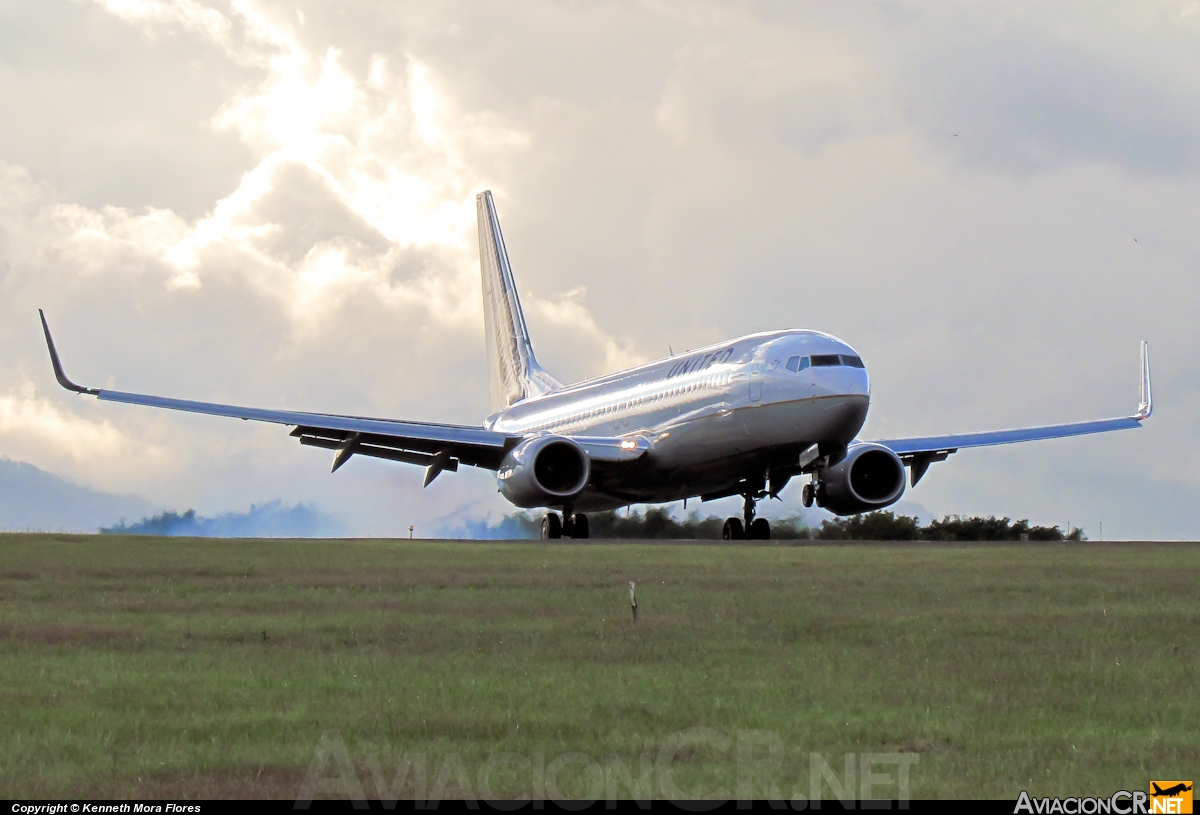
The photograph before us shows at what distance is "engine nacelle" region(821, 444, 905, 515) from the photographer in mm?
32594

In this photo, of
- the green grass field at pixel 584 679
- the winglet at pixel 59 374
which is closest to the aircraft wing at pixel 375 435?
the winglet at pixel 59 374

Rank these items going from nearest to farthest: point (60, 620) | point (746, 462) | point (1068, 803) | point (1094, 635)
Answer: point (1068, 803)
point (1094, 635)
point (60, 620)
point (746, 462)

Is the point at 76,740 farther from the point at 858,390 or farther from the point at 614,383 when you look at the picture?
the point at 614,383

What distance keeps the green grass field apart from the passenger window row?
42.7 feet

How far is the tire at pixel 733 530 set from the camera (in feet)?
112

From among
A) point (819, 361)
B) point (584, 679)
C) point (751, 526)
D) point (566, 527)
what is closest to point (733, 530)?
point (751, 526)

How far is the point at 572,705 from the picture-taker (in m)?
7.49

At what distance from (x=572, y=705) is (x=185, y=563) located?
40.5 feet

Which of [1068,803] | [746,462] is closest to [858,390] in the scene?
[746,462]

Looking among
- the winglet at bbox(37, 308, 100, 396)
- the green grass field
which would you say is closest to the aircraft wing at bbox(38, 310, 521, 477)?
the winglet at bbox(37, 308, 100, 396)

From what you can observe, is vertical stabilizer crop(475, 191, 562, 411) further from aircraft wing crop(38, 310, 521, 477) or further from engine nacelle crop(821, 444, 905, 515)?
engine nacelle crop(821, 444, 905, 515)

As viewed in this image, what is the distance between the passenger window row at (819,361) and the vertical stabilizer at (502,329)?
1848cm

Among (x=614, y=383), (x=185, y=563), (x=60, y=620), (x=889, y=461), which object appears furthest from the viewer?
(x=614, y=383)

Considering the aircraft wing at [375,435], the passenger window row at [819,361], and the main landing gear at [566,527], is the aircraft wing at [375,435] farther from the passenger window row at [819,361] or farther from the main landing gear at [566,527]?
the passenger window row at [819,361]
